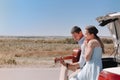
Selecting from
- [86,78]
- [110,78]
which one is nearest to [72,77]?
[86,78]

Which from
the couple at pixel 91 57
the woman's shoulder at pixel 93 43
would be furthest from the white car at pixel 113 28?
the woman's shoulder at pixel 93 43

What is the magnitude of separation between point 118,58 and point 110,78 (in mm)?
2187

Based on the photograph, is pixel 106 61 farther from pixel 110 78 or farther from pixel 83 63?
pixel 110 78

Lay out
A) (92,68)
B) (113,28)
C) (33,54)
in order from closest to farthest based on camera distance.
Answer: (92,68) < (113,28) < (33,54)

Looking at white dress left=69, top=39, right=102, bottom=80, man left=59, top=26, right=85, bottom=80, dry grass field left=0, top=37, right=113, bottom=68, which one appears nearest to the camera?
white dress left=69, top=39, right=102, bottom=80

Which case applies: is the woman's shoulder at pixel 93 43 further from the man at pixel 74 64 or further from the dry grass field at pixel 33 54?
the dry grass field at pixel 33 54

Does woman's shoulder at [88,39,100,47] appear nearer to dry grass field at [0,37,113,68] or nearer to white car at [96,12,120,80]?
white car at [96,12,120,80]

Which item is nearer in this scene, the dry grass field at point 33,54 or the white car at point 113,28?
the white car at point 113,28

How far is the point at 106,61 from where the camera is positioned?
25.9 ft

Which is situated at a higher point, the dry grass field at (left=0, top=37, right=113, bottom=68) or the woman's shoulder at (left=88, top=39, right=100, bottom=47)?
the woman's shoulder at (left=88, top=39, right=100, bottom=47)

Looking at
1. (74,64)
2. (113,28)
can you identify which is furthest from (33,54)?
(113,28)

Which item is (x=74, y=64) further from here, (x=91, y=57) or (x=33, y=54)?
(x=33, y=54)

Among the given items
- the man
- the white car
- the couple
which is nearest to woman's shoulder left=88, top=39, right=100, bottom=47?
the couple

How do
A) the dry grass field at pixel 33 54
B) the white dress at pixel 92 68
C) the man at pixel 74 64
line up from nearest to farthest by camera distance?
1. the white dress at pixel 92 68
2. the man at pixel 74 64
3. the dry grass field at pixel 33 54
